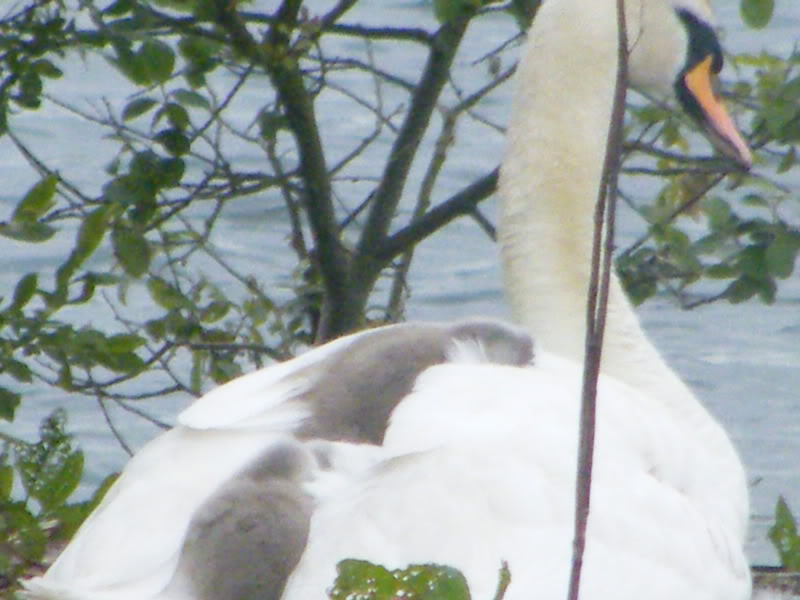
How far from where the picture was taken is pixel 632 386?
12.1 ft

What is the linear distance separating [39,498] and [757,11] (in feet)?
4.88

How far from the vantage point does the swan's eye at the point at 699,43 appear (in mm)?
3852

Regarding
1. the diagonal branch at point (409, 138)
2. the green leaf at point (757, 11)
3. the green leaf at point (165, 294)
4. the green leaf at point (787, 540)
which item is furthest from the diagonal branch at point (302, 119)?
the green leaf at point (787, 540)

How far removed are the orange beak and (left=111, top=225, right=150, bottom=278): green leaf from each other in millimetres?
1107

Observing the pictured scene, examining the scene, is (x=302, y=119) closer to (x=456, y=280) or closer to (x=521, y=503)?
(x=521, y=503)

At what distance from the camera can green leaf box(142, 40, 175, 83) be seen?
362 centimetres

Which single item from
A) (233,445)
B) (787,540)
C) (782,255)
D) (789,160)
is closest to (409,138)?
(789,160)

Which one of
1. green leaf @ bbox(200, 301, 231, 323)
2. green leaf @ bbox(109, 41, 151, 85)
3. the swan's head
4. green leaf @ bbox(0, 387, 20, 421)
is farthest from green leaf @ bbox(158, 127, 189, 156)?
the swan's head

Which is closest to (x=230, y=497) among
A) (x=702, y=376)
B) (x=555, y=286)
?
(x=555, y=286)

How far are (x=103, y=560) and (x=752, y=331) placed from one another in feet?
19.8

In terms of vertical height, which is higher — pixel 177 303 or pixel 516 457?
pixel 177 303

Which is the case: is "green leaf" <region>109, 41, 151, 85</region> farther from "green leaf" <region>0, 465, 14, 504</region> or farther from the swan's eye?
the swan's eye

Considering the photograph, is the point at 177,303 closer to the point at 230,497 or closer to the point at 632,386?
the point at 632,386

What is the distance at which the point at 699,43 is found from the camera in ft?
12.7
